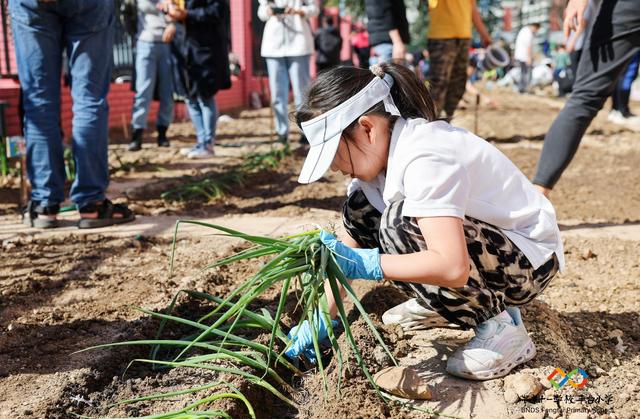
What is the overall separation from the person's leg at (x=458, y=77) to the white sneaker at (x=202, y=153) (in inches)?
80.1

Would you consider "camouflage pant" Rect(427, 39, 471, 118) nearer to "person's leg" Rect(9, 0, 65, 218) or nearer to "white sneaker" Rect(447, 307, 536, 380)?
"person's leg" Rect(9, 0, 65, 218)

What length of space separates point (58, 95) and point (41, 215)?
61cm

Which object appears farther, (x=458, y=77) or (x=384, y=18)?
(x=458, y=77)

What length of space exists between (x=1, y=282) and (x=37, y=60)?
122cm

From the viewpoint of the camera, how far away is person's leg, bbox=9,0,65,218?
3352 mm

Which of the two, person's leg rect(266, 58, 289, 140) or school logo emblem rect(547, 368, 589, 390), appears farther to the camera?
person's leg rect(266, 58, 289, 140)

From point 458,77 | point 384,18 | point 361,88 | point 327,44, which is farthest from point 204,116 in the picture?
point 361,88

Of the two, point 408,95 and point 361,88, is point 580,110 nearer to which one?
point 408,95

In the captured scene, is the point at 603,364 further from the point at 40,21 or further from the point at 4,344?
the point at 40,21

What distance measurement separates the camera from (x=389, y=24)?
5.13 m

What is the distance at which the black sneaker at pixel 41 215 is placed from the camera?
354 cm

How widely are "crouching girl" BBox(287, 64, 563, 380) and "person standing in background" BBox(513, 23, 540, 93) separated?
14.6m

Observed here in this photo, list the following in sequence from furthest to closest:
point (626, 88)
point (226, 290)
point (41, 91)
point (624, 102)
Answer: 1. point (624, 102)
2. point (626, 88)
3. point (41, 91)
4. point (226, 290)

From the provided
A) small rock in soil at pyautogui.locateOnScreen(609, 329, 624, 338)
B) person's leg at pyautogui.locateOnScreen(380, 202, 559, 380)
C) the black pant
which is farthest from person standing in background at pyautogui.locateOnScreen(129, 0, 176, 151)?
small rock in soil at pyautogui.locateOnScreen(609, 329, 624, 338)
